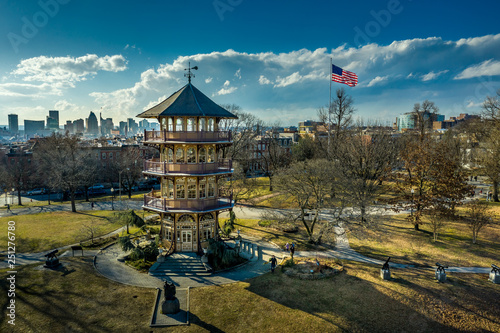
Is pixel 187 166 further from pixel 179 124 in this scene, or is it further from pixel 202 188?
pixel 179 124

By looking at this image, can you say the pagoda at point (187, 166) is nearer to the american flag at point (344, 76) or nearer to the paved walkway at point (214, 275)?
the paved walkway at point (214, 275)

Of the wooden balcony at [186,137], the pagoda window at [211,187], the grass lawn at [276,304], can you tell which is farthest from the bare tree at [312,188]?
the wooden balcony at [186,137]

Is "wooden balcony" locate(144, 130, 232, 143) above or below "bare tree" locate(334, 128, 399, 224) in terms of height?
above

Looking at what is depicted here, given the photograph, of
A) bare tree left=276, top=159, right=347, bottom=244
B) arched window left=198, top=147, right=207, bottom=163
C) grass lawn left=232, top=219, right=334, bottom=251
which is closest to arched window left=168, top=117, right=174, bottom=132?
arched window left=198, top=147, right=207, bottom=163

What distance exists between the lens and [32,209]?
42.6 m

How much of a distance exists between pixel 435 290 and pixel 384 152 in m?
25.0

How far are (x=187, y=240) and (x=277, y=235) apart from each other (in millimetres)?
10544

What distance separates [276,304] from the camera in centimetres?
1742

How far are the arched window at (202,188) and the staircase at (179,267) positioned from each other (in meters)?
4.99

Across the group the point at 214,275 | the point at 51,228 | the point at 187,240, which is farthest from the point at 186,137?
the point at 51,228

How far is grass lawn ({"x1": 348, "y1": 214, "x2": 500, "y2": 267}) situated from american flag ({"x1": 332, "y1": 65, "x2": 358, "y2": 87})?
20.1 meters

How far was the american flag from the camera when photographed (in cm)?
4069

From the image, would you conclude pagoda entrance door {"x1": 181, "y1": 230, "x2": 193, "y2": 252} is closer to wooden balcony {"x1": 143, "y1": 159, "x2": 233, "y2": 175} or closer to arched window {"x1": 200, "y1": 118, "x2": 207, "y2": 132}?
wooden balcony {"x1": 143, "y1": 159, "x2": 233, "y2": 175}

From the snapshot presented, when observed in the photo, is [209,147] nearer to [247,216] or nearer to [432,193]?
[247,216]
